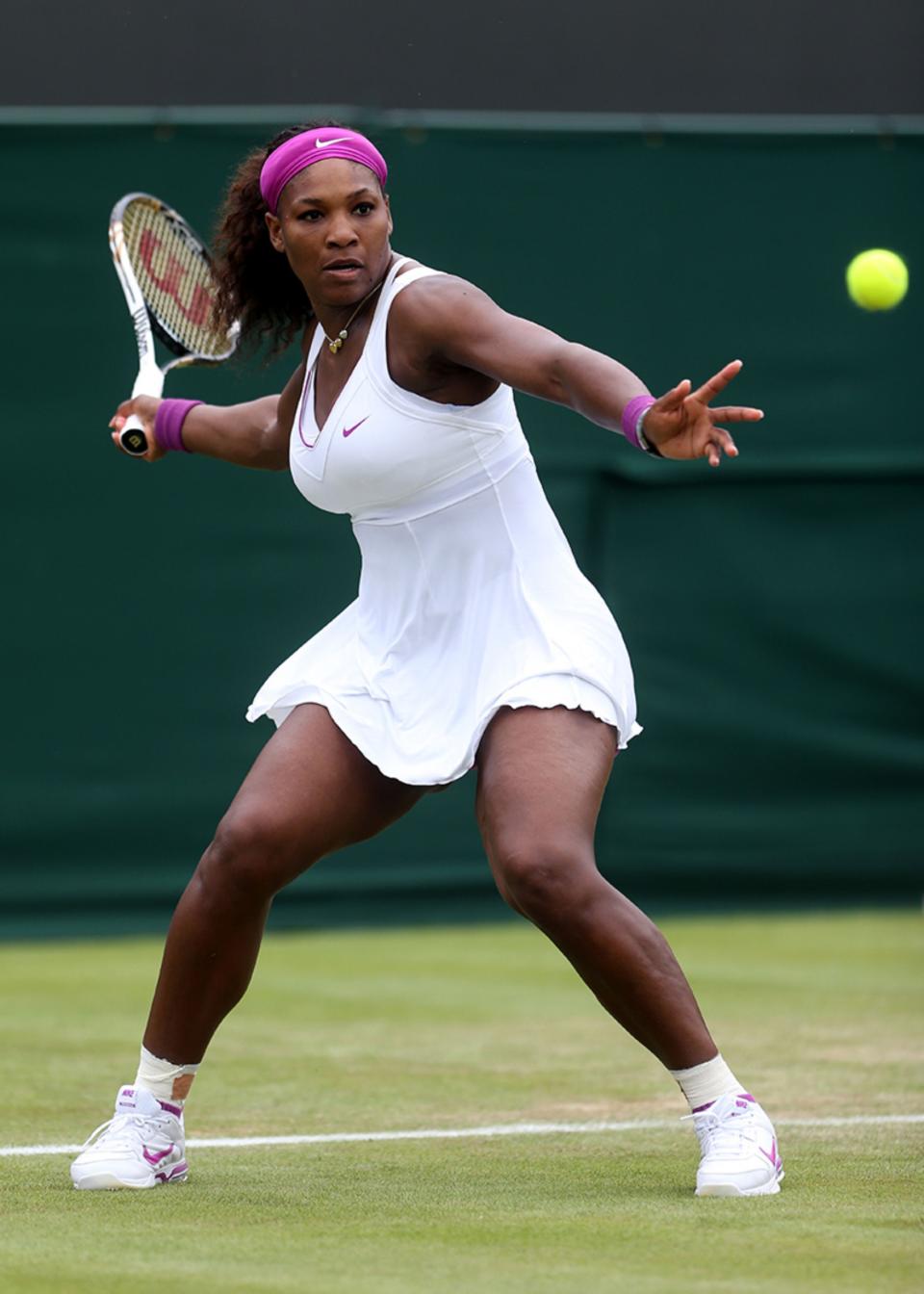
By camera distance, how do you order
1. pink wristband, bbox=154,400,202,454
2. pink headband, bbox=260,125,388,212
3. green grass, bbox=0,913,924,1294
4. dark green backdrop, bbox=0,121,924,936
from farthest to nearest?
dark green backdrop, bbox=0,121,924,936 < pink wristband, bbox=154,400,202,454 < pink headband, bbox=260,125,388,212 < green grass, bbox=0,913,924,1294

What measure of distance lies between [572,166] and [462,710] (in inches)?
162

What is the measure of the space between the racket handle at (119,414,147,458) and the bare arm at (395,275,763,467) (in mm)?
828

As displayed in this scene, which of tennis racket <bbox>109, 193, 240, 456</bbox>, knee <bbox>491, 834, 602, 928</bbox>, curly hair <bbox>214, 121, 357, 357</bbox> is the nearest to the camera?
knee <bbox>491, 834, 602, 928</bbox>

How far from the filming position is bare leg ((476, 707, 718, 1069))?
3289 mm

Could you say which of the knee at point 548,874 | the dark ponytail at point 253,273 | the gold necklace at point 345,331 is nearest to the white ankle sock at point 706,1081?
the knee at point 548,874

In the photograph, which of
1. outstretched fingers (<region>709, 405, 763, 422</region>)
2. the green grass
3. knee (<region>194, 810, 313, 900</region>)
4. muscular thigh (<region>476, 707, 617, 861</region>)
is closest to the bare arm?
outstretched fingers (<region>709, 405, 763, 422</region>)

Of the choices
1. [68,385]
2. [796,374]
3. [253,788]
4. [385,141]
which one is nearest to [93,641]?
[68,385]

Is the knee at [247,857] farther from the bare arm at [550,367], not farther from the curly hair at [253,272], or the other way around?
the curly hair at [253,272]

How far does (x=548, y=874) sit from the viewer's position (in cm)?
327

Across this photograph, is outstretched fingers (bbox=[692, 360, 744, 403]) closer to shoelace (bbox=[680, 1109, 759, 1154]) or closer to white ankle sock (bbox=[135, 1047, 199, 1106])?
shoelace (bbox=[680, 1109, 759, 1154])

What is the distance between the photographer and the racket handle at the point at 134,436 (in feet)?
13.6

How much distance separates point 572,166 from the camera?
730cm

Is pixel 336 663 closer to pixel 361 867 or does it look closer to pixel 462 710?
pixel 462 710

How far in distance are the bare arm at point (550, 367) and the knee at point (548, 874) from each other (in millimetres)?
619
